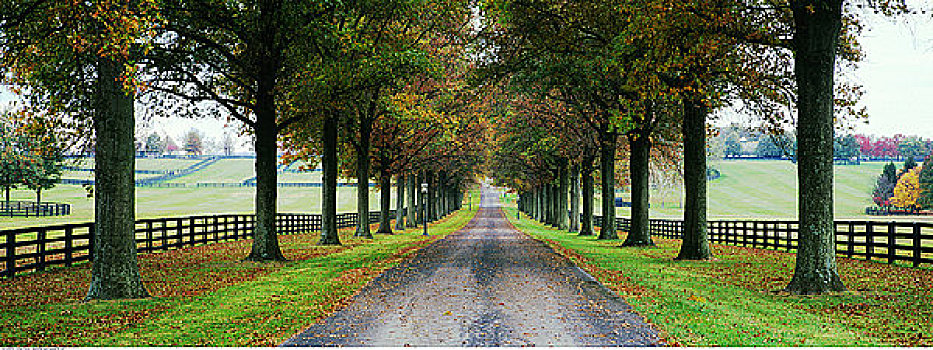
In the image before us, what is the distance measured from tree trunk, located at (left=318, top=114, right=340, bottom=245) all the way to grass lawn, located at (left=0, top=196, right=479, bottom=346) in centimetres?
786

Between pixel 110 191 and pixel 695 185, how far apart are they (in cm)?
1673

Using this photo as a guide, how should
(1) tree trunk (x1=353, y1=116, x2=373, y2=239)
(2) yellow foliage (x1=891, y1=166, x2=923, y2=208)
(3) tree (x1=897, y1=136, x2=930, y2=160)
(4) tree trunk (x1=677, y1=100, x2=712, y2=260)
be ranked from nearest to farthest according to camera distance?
1. (4) tree trunk (x1=677, y1=100, x2=712, y2=260)
2. (1) tree trunk (x1=353, y1=116, x2=373, y2=239)
3. (2) yellow foliage (x1=891, y1=166, x2=923, y2=208)
4. (3) tree (x1=897, y1=136, x2=930, y2=160)

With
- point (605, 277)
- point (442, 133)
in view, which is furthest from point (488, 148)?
point (605, 277)

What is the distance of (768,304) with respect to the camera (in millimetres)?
11383

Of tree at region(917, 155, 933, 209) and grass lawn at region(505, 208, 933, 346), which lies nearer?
grass lawn at region(505, 208, 933, 346)

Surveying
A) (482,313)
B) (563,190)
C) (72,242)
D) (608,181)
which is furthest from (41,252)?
(563,190)

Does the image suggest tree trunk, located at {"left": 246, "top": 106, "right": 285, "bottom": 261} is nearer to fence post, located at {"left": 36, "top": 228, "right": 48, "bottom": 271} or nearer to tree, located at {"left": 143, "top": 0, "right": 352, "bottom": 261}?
tree, located at {"left": 143, "top": 0, "right": 352, "bottom": 261}

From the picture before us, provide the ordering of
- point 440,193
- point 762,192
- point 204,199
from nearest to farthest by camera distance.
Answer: point 440,193, point 204,199, point 762,192

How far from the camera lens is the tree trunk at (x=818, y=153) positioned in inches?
495

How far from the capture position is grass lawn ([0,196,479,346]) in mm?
8711

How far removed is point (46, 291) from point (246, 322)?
655 cm

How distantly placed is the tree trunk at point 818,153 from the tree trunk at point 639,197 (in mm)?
14436

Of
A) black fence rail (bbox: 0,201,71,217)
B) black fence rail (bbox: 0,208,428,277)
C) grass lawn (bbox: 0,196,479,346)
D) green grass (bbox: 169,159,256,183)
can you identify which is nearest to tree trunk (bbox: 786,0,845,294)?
grass lawn (bbox: 0,196,479,346)

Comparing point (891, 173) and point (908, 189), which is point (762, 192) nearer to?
point (891, 173)
